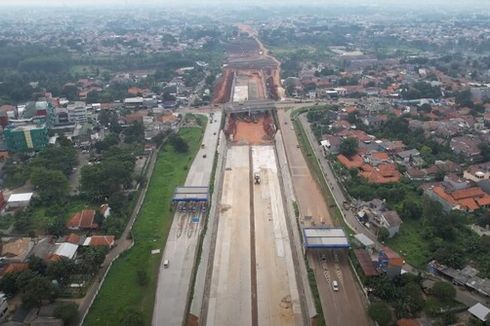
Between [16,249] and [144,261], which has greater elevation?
[16,249]

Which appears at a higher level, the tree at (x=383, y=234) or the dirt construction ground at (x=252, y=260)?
the tree at (x=383, y=234)

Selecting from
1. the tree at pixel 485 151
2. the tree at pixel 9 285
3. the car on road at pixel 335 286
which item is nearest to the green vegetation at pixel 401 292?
the car on road at pixel 335 286

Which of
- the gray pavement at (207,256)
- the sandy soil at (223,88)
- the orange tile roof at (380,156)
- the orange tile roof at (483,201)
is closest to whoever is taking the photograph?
the gray pavement at (207,256)

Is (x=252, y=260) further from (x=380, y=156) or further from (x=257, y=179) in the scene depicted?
(x=380, y=156)

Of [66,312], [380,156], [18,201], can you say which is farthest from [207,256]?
[380,156]

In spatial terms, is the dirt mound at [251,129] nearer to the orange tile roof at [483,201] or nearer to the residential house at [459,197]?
the residential house at [459,197]

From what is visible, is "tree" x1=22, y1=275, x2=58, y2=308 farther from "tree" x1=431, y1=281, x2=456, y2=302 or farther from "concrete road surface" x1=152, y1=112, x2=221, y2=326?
"tree" x1=431, y1=281, x2=456, y2=302

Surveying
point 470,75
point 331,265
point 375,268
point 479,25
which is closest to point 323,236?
point 331,265

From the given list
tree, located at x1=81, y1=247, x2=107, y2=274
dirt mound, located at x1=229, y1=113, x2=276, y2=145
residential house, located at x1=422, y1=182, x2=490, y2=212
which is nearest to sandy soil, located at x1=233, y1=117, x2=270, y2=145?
dirt mound, located at x1=229, y1=113, x2=276, y2=145
